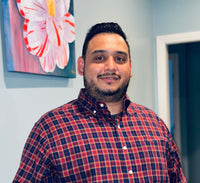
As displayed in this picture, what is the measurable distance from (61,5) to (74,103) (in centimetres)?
54

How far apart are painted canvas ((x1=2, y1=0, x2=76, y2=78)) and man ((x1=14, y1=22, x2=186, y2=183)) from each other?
0.20m

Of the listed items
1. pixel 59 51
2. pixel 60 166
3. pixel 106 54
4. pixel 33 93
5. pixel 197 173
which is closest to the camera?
pixel 60 166

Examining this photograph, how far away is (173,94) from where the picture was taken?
13.1ft

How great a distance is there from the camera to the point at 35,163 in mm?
936

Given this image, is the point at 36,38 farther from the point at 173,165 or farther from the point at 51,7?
the point at 173,165

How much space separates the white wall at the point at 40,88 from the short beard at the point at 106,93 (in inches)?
10.5

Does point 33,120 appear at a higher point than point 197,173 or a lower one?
higher

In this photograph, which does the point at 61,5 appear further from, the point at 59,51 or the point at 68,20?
the point at 59,51

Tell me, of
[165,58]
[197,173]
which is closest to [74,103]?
[165,58]

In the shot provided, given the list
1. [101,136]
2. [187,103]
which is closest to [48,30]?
[101,136]

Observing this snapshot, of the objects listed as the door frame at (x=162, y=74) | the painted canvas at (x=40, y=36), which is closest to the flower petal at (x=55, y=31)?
the painted canvas at (x=40, y=36)

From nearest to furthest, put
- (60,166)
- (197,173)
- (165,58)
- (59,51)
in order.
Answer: (60,166)
(59,51)
(165,58)
(197,173)

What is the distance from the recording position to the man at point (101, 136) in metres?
0.96

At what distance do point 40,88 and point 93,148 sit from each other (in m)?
0.40
